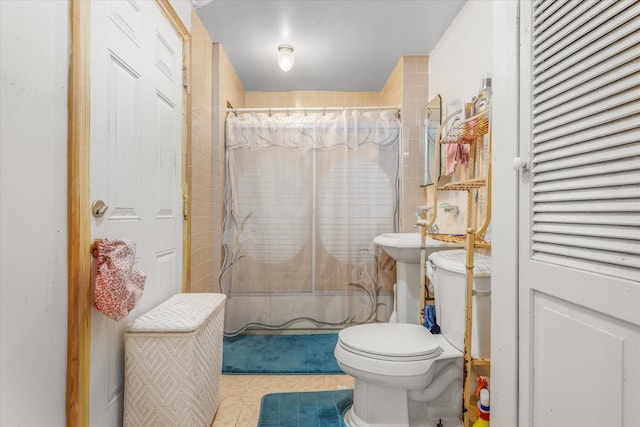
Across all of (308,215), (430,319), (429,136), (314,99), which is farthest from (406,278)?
(314,99)

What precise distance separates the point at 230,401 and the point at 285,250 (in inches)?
47.0

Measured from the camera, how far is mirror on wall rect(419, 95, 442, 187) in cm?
253

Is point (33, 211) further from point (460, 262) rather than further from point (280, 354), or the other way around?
point (280, 354)

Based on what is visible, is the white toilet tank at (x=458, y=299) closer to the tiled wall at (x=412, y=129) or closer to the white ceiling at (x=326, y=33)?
the tiled wall at (x=412, y=129)

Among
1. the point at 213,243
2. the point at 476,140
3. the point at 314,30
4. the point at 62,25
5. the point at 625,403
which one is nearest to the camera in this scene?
the point at 625,403

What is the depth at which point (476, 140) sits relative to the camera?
180 centimetres

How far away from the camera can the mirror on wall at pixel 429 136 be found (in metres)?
2.53

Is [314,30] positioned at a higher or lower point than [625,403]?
higher

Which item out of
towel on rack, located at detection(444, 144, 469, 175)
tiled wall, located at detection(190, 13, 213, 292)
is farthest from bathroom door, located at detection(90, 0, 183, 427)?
towel on rack, located at detection(444, 144, 469, 175)

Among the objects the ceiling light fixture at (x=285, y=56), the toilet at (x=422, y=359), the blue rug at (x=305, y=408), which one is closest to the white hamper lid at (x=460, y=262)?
the toilet at (x=422, y=359)

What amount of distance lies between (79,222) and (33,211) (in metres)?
0.15

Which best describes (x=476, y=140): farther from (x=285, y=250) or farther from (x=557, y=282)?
(x=285, y=250)

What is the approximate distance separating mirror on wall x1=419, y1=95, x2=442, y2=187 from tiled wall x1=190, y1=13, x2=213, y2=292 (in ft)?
5.40

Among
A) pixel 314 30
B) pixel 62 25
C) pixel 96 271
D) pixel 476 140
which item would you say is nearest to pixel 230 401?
pixel 96 271
